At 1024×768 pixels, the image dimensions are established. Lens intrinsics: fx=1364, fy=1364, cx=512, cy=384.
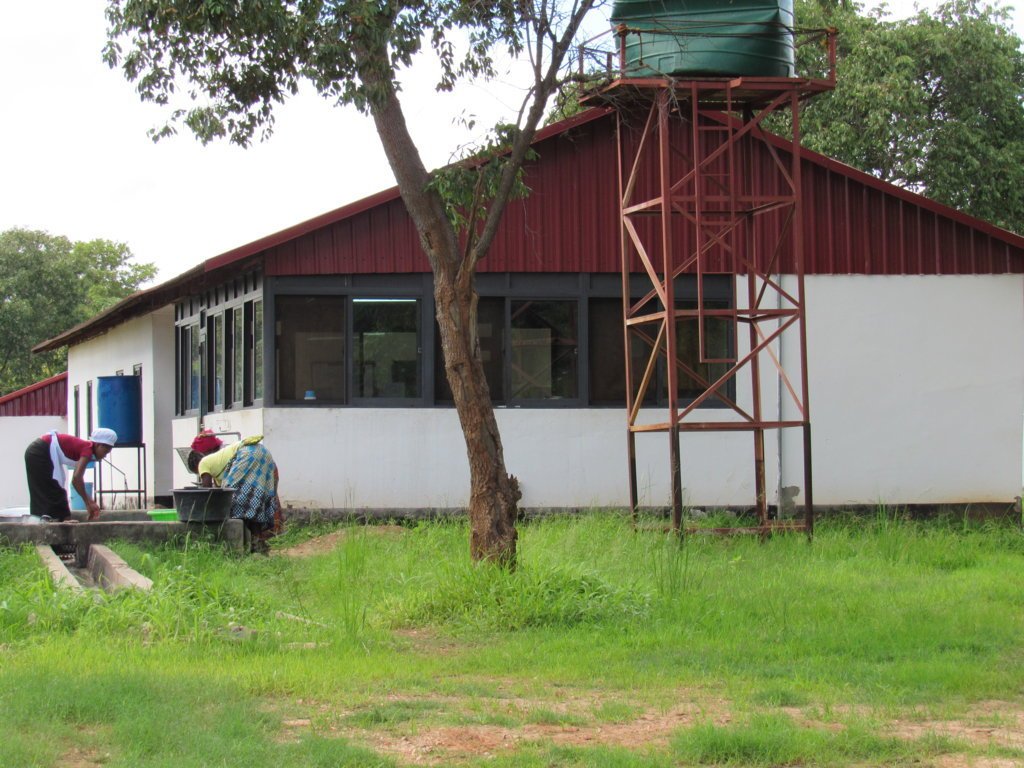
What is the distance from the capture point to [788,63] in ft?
49.6

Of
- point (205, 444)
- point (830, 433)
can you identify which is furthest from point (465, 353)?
point (830, 433)

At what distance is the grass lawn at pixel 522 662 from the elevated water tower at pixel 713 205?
289cm

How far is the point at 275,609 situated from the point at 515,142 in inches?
154

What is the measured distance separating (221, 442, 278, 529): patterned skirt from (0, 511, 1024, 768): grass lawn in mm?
1292

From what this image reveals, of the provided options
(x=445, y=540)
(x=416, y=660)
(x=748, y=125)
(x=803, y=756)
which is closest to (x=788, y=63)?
(x=748, y=125)

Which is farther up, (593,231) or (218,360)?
(593,231)

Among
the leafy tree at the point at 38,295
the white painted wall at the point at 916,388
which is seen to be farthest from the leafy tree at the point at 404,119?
the leafy tree at the point at 38,295

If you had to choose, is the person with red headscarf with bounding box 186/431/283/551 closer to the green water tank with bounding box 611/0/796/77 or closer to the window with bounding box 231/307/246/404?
the window with bounding box 231/307/246/404

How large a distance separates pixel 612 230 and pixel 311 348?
417 centimetres

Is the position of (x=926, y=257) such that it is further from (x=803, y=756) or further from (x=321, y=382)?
(x=803, y=756)

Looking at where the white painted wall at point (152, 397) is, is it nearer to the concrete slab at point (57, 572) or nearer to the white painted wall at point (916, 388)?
the concrete slab at point (57, 572)

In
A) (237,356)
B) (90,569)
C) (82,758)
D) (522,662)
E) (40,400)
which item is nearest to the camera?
(82,758)

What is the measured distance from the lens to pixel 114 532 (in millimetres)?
13641

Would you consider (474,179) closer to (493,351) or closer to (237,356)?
(493,351)
